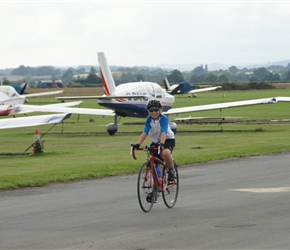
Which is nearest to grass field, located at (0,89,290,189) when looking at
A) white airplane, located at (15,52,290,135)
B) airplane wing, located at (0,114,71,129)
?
airplane wing, located at (0,114,71,129)

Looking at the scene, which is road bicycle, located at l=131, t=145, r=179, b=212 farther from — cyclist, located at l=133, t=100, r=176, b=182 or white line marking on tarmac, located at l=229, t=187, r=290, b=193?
white line marking on tarmac, located at l=229, t=187, r=290, b=193

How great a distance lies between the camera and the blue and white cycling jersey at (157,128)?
14.4 metres

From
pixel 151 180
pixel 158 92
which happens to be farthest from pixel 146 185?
pixel 158 92

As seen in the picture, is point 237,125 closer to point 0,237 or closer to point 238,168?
point 238,168

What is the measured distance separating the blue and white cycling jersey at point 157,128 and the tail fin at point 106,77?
30.4 m

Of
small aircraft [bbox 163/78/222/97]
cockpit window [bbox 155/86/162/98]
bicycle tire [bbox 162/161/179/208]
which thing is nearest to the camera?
bicycle tire [bbox 162/161/179/208]

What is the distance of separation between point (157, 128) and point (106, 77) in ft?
103

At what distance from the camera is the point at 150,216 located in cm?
1370

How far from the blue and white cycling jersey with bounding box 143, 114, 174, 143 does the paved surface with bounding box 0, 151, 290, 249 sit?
1.19 m

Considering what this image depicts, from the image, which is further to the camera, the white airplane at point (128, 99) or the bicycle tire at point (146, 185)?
the white airplane at point (128, 99)

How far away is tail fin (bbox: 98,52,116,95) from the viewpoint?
148 feet

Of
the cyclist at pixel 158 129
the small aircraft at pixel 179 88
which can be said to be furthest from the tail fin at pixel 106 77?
the cyclist at pixel 158 129

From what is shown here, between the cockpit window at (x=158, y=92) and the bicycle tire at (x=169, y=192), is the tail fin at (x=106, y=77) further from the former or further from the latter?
the bicycle tire at (x=169, y=192)

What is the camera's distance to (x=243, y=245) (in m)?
10.9
